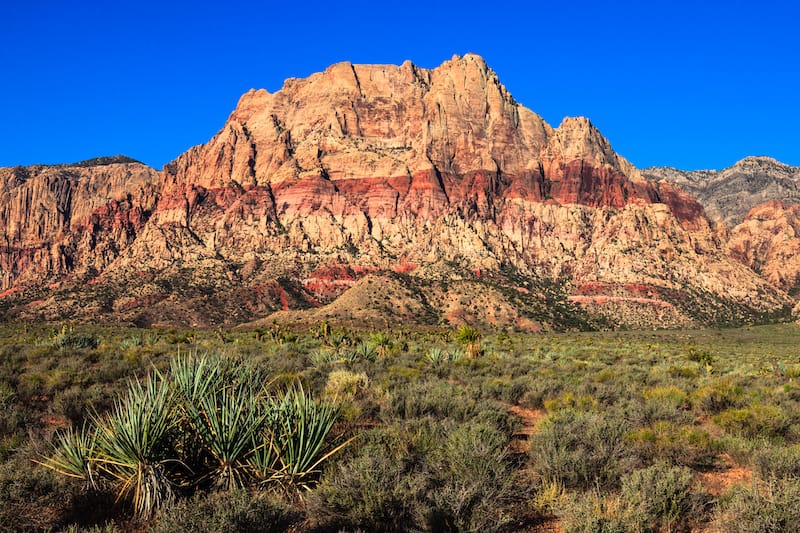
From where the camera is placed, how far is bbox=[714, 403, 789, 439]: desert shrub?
12320 millimetres

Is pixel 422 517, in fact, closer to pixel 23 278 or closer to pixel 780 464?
pixel 780 464

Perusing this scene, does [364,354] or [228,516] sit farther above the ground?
[228,516]

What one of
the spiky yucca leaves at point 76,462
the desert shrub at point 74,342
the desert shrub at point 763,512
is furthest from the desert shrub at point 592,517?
the desert shrub at point 74,342

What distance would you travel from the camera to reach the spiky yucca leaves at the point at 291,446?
770cm

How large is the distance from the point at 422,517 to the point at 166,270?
13495 centimetres

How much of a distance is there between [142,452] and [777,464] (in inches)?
374

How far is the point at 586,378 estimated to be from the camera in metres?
19.7

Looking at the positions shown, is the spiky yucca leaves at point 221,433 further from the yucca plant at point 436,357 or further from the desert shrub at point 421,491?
the yucca plant at point 436,357

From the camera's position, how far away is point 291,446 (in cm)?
781

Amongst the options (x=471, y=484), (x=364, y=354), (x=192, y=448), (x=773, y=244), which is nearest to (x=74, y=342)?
(x=364, y=354)

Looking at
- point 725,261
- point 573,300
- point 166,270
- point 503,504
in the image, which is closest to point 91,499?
point 503,504

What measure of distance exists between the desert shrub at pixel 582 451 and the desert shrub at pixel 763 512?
171cm

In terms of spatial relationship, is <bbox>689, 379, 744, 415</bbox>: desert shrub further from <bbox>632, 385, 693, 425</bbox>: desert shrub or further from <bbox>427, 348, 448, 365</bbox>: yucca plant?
<bbox>427, 348, 448, 365</bbox>: yucca plant

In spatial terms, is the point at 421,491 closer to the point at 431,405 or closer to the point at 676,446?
the point at 431,405
